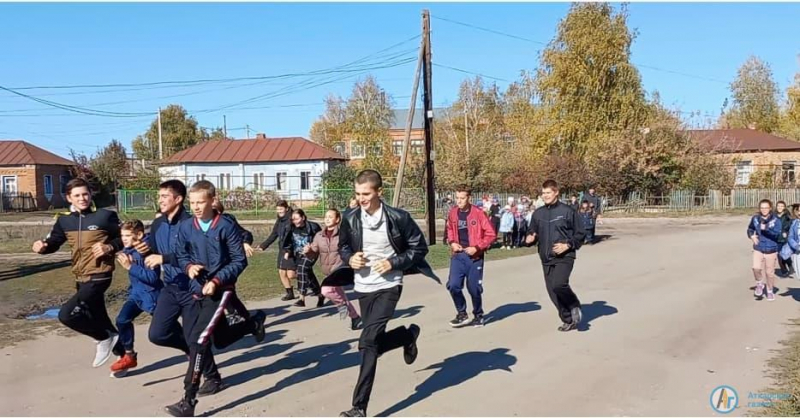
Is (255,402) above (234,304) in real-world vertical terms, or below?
below

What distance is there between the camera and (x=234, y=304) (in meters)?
7.07

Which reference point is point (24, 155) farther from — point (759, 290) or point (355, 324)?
point (759, 290)

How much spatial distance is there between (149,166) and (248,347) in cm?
4995

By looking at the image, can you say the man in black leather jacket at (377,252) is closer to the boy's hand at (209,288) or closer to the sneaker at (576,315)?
the boy's hand at (209,288)

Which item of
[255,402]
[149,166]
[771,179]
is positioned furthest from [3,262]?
[771,179]

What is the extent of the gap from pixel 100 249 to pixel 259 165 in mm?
48028

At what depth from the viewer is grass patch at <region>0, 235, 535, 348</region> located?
905 cm

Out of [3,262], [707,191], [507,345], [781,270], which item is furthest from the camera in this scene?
[707,191]

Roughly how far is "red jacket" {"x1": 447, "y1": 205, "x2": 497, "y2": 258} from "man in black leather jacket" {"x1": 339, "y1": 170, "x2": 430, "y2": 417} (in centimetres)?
318

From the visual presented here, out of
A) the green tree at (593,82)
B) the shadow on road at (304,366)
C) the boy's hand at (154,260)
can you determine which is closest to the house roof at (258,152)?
the green tree at (593,82)

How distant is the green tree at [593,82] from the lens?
4775cm

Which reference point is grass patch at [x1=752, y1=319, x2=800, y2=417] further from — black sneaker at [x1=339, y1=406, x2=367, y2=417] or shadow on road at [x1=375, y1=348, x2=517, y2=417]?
black sneaker at [x1=339, y1=406, x2=367, y2=417]

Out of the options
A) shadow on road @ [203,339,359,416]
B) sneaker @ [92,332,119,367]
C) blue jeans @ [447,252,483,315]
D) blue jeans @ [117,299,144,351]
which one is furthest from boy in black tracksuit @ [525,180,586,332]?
sneaker @ [92,332,119,367]

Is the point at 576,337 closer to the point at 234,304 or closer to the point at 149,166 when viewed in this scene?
the point at 234,304
